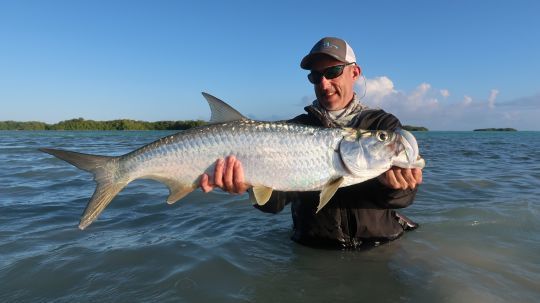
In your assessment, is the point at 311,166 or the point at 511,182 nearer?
the point at 311,166

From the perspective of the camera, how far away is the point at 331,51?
478 cm

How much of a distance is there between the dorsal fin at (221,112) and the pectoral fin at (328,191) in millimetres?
1103

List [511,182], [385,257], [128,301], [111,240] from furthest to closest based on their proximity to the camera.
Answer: [511,182], [111,240], [385,257], [128,301]

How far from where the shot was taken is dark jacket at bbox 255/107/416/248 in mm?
4793

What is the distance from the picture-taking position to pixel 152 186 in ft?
35.6

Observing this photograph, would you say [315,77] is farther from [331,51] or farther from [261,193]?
[261,193]

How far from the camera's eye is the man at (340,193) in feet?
15.8

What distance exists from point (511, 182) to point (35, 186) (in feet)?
43.7

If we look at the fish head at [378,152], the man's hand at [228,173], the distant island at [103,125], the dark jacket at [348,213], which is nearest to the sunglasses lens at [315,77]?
the dark jacket at [348,213]

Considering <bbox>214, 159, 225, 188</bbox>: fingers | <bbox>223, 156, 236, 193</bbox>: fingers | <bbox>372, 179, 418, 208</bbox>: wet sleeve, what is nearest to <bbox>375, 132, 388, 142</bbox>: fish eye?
<bbox>372, 179, 418, 208</bbox>: wet sleeve

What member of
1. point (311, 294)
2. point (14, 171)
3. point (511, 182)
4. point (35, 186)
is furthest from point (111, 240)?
point (511, 182)

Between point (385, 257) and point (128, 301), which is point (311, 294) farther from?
point (128, 301)

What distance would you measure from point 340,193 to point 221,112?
1.80 m

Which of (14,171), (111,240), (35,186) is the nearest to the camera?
(111,240)
